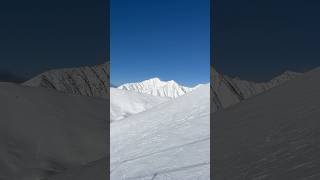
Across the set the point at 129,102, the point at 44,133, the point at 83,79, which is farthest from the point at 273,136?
the point at 83,79

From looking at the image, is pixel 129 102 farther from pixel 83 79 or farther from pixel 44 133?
pixel 83 79

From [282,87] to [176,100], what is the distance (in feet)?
13.4

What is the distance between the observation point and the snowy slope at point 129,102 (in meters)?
47.6

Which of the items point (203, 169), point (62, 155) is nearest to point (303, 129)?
point (203, 169)

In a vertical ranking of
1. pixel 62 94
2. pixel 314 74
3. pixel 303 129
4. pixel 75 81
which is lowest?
pixel 303 129

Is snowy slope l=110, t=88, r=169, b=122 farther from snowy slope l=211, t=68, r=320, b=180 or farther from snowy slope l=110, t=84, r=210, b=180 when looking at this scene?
snowy slope l=211, t=68, r=320, b=180

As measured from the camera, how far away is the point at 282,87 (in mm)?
9188

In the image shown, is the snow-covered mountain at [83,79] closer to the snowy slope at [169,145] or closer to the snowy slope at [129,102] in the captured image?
the snowy slope at [129,102]

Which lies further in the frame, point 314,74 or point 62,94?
point 62,94

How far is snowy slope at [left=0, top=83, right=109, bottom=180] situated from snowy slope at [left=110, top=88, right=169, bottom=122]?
2256 cm

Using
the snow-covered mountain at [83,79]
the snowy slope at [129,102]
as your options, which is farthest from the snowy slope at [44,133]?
the snow-covered mountain at [83,79]

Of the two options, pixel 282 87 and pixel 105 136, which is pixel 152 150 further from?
pixel 105 136

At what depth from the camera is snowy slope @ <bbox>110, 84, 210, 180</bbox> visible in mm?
5431

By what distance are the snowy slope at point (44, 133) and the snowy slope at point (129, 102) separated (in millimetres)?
22561
